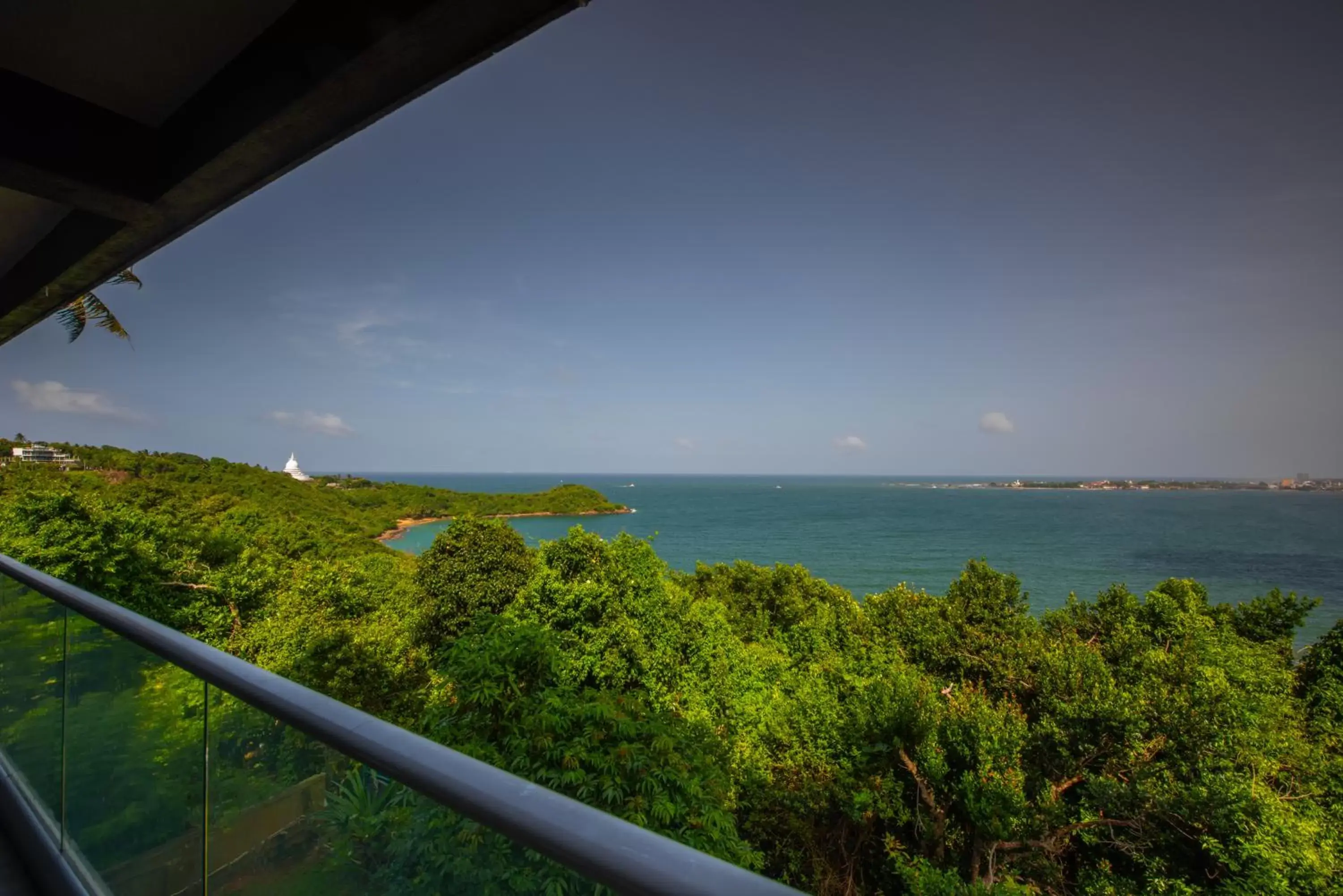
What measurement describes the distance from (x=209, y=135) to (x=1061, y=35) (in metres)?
11.4

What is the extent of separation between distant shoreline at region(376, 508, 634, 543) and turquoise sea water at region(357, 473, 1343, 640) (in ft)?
4.94

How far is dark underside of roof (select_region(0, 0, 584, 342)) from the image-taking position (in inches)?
41.6

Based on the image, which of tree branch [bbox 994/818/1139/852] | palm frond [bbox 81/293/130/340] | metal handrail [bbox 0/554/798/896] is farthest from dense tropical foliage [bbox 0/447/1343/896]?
palm frond [bbox 81/293/130/340]

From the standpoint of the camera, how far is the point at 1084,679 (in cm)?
945

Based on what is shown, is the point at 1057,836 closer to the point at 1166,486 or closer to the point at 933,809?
the point at 933,809

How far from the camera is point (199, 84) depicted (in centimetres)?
146

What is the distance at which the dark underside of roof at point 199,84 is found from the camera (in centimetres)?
106

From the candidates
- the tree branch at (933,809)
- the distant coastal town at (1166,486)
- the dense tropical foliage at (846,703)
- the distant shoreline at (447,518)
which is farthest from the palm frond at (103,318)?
the distant coastal town at (1166,486)

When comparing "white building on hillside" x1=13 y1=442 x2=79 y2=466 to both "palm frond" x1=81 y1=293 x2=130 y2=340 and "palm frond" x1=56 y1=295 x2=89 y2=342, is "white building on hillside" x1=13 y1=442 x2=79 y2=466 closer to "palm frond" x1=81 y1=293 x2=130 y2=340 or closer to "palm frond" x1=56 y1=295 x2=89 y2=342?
"palm frond" x1=81 y1=293 x2=130 y2=340

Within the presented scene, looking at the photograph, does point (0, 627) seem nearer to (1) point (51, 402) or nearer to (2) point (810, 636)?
(2) point (810, 636)

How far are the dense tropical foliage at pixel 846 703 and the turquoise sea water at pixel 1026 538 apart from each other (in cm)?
479

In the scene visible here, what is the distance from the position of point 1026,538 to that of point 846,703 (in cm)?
5645

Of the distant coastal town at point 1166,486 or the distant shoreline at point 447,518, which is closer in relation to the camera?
the distant shoreline at point 447,518

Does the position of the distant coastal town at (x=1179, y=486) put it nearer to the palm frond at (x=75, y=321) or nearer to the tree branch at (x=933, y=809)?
the tree branch at (x=933, y=809)
